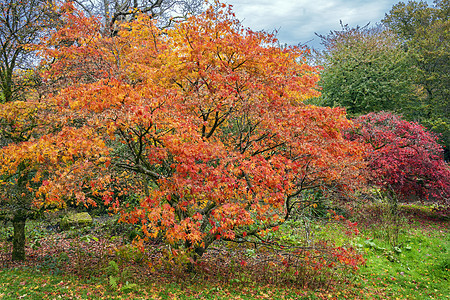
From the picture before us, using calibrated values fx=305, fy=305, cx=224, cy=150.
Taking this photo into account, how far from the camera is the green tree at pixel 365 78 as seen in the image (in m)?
19.2

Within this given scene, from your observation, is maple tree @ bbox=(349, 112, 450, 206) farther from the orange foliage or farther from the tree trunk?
the tree trunk

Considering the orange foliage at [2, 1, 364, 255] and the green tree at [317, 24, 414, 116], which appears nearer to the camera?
the orange foliage at [2, 1, 364, 255]

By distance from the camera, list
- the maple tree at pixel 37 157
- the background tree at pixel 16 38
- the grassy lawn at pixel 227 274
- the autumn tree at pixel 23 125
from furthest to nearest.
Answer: the background tree at pixel 16 38, the autumn tree at pixel 23 125, the grassy lawn at pixel 227 274, the maple tree at pixel 37 157

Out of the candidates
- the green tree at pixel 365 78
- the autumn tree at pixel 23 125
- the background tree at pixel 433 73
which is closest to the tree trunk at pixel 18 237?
the autumn tree at pixel 23 125

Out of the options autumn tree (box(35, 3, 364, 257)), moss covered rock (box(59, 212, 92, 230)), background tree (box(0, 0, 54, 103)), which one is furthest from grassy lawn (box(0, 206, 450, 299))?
background tree (box(0, 0, 54, 103))

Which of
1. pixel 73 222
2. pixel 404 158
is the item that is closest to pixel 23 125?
pixel 73 222

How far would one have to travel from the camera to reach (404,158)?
12.5m

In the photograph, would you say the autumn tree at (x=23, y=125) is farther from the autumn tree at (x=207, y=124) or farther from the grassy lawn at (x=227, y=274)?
the grassy lawn at (x=227, y=274)

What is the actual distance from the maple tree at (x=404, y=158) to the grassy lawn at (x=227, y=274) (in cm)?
253

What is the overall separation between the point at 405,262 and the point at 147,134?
846cm

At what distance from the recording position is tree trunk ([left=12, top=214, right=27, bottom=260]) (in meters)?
7.92

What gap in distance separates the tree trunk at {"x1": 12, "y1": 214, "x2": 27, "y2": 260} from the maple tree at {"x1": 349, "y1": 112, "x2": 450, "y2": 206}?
11842 mm

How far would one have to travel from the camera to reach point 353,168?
8141 millimetres

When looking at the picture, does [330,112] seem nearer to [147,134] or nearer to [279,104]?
[279,104]
